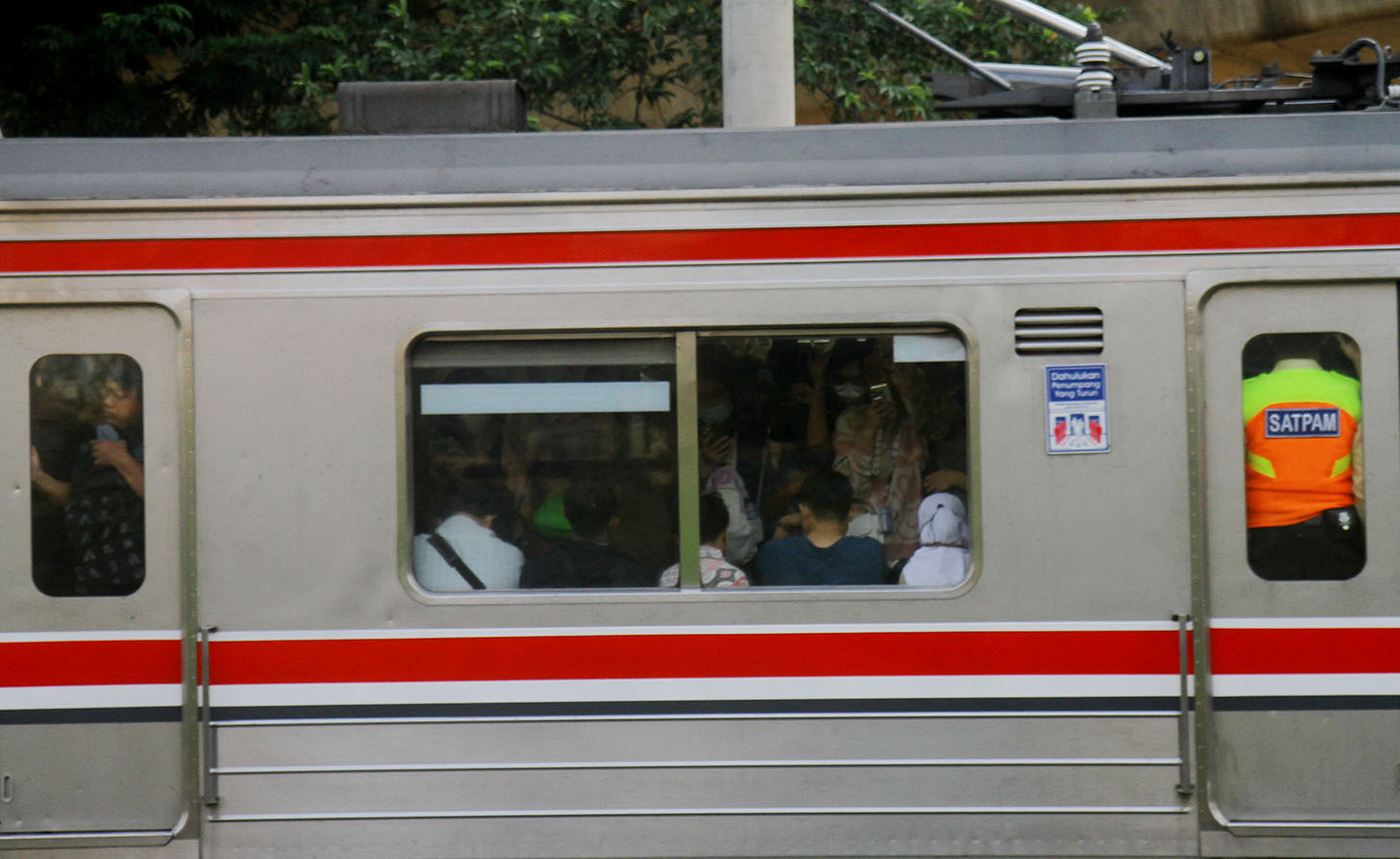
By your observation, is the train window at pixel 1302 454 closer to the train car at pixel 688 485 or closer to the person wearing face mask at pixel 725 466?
the train car at pixel 688 485

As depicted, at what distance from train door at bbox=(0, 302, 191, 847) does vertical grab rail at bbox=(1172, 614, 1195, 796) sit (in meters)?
2.88

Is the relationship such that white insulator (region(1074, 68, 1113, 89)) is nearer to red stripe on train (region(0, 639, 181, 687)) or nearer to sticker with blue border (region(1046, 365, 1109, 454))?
sticker with blue border (region(1046, 365, 1109, 454))

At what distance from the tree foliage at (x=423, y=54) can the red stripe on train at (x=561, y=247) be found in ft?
15.5

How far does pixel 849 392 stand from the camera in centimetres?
378

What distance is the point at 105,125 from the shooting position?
9305 millimetres

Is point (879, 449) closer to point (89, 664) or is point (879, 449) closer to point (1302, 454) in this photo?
point (1302, 454)

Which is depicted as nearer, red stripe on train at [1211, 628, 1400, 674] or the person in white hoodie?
red stripe on train at [1211, 628, 1400, 674]

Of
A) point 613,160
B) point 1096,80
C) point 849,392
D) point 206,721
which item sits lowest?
point 206,721

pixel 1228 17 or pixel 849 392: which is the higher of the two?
pixel 1228 17

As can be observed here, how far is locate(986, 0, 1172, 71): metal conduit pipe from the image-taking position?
446 cm

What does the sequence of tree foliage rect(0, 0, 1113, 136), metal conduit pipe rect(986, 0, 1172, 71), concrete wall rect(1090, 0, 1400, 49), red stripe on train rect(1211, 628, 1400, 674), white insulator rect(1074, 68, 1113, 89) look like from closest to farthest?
red stripe on train rect(1211, 628, 1400, 674)
white insulator rect(1074, 68, 1113, 89)
metal conduit pipe rect(986, 0, 1172, 71)
tree foliage rect(0, 0, 1113, 136)
concrete wall rect(1090, 0, 1400, 49)

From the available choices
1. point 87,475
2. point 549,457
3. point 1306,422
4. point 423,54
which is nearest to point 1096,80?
point 1306,422

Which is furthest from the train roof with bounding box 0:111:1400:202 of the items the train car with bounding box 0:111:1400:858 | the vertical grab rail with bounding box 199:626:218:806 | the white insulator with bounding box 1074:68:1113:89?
the vertical grab rail with bounding box 199:626:218:806

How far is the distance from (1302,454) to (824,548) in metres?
1.42
